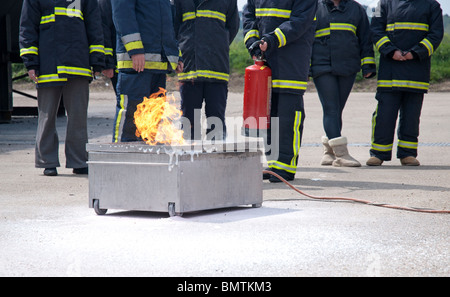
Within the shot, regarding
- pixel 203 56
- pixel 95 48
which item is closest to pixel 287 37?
pixel 203 56

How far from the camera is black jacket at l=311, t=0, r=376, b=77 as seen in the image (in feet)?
26.6

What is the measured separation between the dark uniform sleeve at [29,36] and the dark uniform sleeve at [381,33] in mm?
3626

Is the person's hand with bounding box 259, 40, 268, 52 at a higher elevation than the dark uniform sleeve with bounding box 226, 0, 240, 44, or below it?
below

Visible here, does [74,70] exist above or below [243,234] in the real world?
above

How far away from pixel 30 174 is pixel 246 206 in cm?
291

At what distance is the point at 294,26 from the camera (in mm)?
6512

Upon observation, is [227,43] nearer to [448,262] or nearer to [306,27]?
[306,27]

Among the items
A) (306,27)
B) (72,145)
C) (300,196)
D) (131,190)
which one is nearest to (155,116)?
(131,190)

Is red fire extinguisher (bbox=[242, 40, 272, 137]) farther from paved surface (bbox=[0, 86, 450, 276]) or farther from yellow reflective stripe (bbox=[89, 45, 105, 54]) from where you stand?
yellow reflective stripe (bbox=[89, 45, 105, 54])

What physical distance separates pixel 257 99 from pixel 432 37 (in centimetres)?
266

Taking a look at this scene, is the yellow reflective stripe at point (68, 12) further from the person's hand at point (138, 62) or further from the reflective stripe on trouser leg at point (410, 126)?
the reflective stripe on trouser leg at point (410, 126)

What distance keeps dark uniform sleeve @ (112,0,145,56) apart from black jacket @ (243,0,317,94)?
3.76 ft

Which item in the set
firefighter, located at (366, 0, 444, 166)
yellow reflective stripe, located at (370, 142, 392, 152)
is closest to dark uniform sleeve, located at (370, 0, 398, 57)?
firefighter, located at (366, 0, 444, 166)

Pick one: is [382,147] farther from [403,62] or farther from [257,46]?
[257,46]
